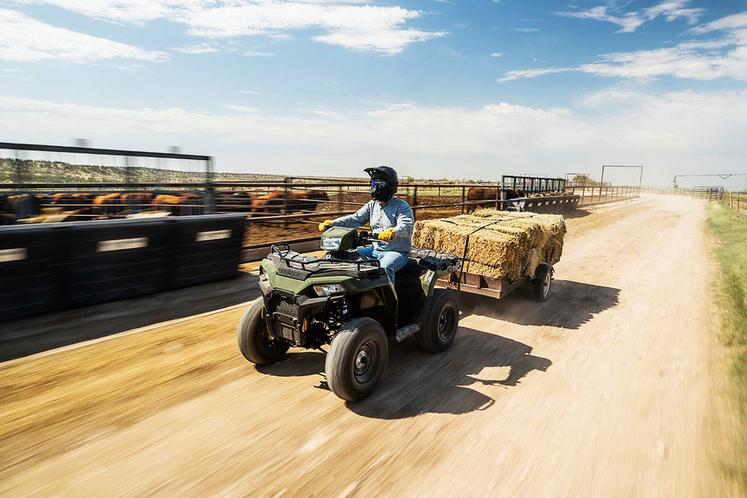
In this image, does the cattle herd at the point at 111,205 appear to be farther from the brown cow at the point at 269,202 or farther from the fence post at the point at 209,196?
the fence post at the point at 209,196

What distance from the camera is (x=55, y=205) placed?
7.52 meters

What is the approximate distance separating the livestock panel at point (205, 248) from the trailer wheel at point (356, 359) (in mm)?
4176

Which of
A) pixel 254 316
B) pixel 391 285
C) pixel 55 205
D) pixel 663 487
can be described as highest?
pixel 55 205

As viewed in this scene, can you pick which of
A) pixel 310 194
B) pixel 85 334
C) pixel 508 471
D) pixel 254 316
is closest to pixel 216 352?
pixel 254 316

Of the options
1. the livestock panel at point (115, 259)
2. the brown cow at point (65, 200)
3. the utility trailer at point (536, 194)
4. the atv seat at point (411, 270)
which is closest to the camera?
the atv seat at point (411, 270)

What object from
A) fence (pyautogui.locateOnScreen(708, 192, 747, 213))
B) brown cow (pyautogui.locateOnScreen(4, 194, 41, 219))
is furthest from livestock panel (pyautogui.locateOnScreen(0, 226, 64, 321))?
fence (pyautogui.locateOnScreen(708, 192, 747, 213))

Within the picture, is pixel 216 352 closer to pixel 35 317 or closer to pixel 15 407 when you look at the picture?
pixel 15 407

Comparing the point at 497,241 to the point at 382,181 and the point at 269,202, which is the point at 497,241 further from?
the point at 269,202

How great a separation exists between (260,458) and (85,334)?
3190mm

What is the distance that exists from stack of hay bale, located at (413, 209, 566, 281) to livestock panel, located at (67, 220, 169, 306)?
3906mm

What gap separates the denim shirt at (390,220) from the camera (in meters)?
4.61

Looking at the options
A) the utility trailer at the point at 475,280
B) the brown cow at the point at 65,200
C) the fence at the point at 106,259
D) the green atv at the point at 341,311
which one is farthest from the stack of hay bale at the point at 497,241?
the brown cow at the point at 65,200

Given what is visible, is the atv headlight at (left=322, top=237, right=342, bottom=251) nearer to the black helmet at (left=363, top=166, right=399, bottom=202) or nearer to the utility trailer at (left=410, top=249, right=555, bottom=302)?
the black helmet at (left=363, top=166, right=399, bottom=202)

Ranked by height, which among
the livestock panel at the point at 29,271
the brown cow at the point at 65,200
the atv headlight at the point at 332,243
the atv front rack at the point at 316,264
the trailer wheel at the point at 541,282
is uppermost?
the brown cow at the point at 65,200
